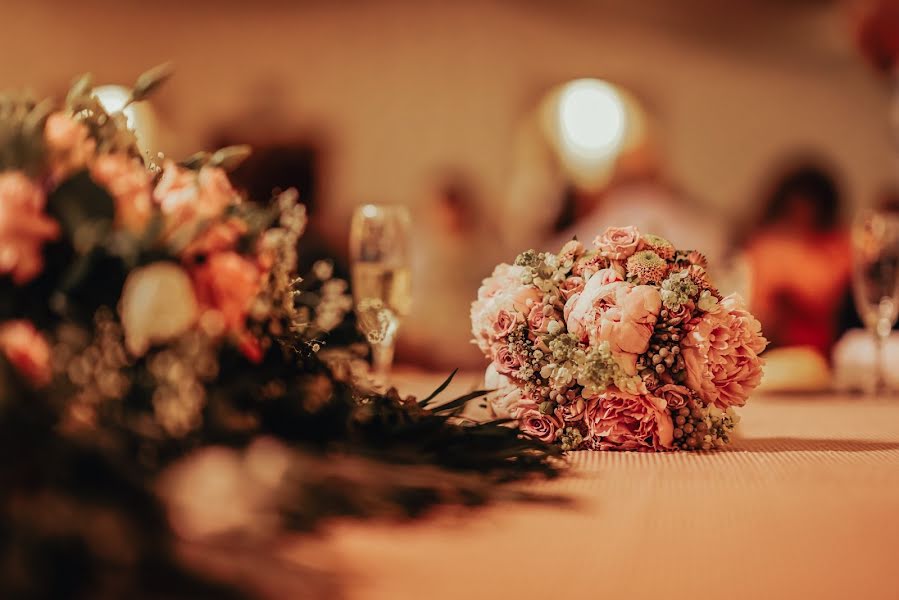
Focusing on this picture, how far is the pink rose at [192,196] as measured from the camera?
0.79 m

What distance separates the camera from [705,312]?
1070mm

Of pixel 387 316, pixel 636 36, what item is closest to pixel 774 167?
pixel 636 36

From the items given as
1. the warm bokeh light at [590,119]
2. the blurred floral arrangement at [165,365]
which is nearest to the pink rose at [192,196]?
the blurred floral arrangement at [165,365]

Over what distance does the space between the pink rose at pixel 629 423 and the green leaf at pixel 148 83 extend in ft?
1.71

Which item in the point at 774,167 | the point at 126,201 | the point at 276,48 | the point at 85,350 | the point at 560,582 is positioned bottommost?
the point at 560,582

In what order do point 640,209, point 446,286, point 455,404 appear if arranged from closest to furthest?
1. point 455,404
2. point 446,286
3. point 640,209

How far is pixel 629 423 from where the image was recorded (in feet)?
3.67

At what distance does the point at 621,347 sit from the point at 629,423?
95 millimetres

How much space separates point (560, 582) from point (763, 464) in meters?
0.46

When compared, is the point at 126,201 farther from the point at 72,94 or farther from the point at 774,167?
the point at 774,167

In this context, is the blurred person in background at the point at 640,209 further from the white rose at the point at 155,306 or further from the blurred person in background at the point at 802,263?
the white rose at the point at 155,306

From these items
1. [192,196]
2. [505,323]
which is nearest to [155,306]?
[192,196]

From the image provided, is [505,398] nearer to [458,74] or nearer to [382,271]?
[382,271]

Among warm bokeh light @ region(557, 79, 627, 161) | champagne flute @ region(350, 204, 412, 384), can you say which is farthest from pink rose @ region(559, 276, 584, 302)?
warm bokeh light @ region(557, 79, 627, 161)
